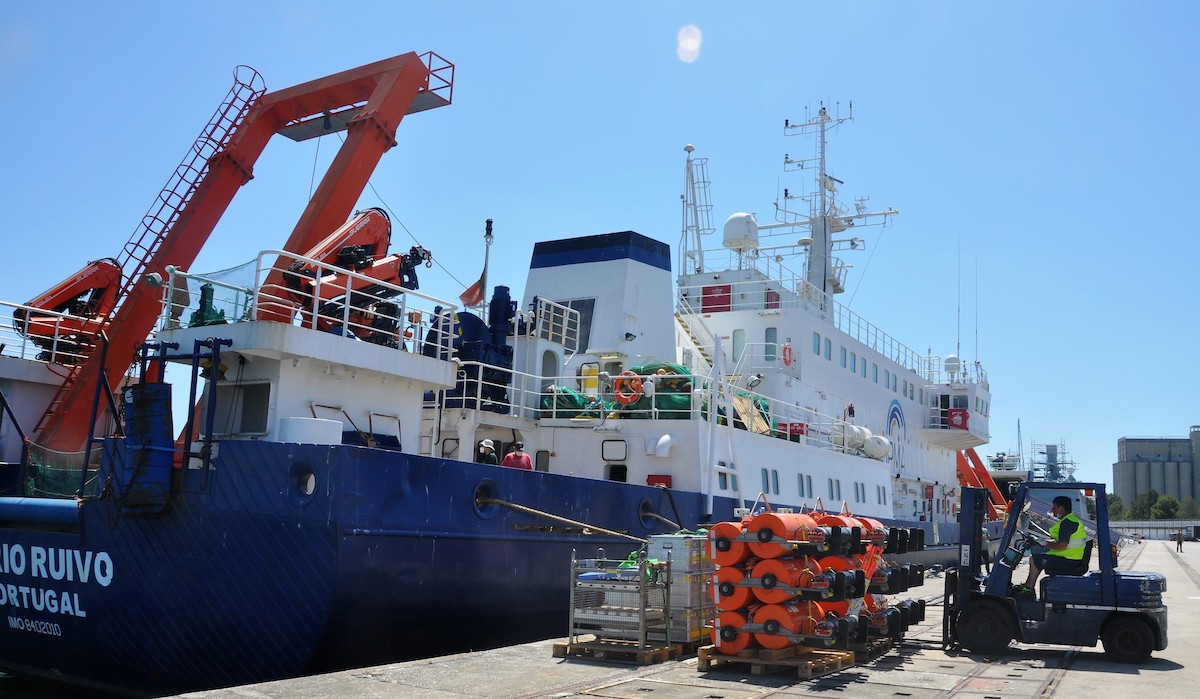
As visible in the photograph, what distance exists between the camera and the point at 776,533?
899 cm

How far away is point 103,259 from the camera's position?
15.4m

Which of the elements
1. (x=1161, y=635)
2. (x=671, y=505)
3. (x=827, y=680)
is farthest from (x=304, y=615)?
(x=1161, y=635)

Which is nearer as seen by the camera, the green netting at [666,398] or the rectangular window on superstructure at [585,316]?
the green netting at [666,398]

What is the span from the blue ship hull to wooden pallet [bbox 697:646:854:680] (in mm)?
3235

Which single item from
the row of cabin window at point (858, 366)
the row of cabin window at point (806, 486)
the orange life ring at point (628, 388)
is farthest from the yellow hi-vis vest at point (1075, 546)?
the row of cabin window at point (858, 366)

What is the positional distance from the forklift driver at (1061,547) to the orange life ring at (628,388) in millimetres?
6393

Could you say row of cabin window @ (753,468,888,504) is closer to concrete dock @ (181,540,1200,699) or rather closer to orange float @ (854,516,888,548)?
orange float @ (854,516,888,548)

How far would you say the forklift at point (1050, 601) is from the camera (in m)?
9.85

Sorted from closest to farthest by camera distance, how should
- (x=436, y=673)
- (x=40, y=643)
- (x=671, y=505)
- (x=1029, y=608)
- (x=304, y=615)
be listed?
(x=436, y=673)
(x=304, y=615)
(x=1029, y=608)
(x=40, y=643)
(x=671, y=505)

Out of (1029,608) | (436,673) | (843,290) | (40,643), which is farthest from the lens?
(843,290)

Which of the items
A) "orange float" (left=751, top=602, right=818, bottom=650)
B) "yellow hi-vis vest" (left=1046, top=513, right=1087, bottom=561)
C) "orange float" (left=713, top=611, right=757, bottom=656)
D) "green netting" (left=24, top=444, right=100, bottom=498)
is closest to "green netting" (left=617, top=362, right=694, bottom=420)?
"yellow hi-vis vest" (left=1046, top=513, right=1087, bottom=561)

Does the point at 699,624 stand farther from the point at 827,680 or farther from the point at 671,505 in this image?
the point at 671,505

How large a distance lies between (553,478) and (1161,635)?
22.3 ft

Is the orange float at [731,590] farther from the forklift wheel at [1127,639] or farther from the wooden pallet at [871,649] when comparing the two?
the forklift wheel at [1127,639]
